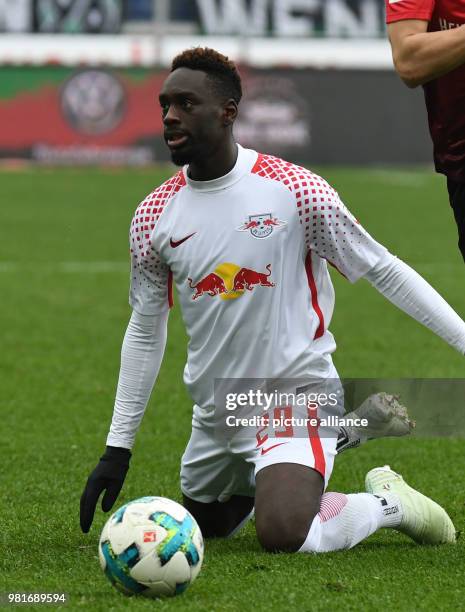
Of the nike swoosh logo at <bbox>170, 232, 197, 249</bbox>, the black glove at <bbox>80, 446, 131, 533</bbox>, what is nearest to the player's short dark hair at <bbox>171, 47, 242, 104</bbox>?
the nike swoosh logo at <bbox>170, 232, 197, 249</bbox>

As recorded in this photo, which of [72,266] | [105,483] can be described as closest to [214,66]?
[105,483]

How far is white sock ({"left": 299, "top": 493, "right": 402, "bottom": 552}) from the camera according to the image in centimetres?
470

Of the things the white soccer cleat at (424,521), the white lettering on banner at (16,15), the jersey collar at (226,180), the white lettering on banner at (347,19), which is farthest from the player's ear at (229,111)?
the white lettering on banner at (347,19)

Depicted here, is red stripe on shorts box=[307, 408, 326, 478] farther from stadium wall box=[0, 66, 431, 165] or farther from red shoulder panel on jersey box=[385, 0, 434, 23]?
stadium wall box=[0, 66, 431, 165]

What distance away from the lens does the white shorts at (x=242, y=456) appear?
481 cm

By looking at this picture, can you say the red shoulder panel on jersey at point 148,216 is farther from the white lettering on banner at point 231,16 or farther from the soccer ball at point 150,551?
the white lettering on banner at point 231,16

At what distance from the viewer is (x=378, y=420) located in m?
4.96

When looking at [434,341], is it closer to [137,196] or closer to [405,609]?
[405,609]

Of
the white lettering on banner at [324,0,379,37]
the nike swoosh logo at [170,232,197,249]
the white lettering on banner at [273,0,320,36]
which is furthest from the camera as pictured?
→ the white lettering on banner at [273,0,320,36]

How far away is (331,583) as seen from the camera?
4.26m

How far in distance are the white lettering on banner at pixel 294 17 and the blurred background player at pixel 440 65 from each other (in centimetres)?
2712

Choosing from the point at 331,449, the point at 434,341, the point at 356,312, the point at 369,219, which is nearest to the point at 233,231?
the point at 331,449

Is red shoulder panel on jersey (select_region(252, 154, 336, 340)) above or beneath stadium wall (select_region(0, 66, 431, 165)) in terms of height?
above

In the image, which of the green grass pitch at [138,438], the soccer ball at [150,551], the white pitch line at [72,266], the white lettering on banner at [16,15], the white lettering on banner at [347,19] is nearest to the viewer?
the soccer ball at [150,551]
